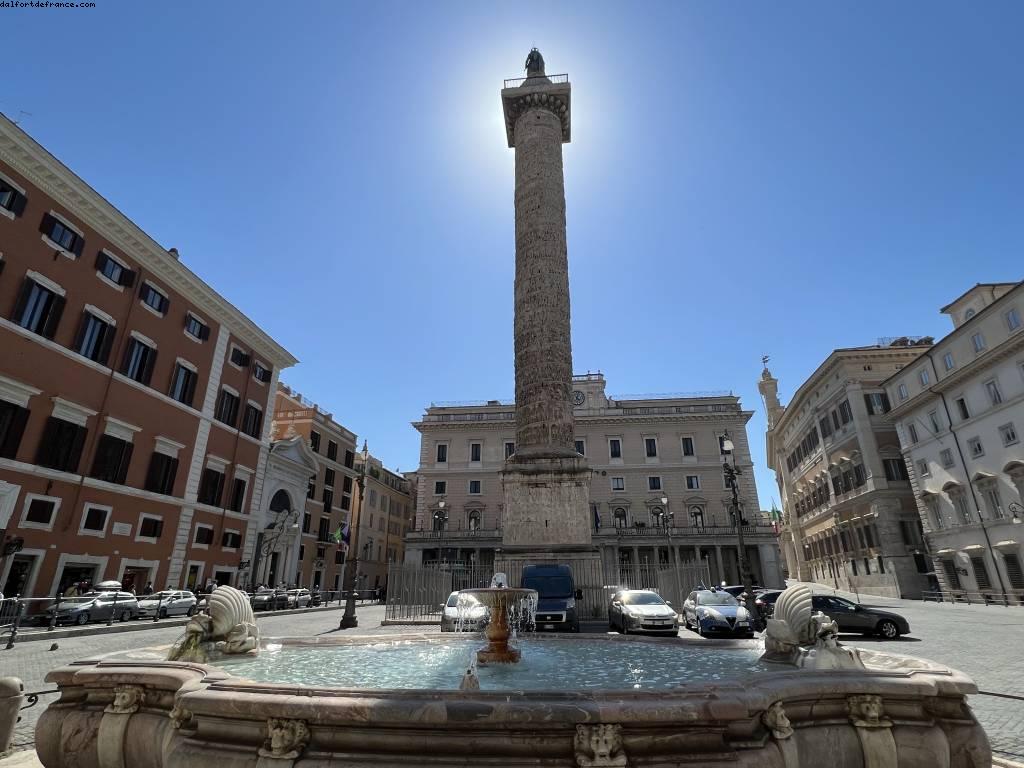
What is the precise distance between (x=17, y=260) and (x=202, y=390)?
9.25 meters

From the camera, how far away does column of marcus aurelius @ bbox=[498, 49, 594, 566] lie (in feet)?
59.9

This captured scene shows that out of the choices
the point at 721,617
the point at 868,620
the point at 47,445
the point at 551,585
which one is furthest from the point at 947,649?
the point at 47,445

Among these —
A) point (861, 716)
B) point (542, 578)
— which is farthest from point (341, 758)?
point (542, 578)

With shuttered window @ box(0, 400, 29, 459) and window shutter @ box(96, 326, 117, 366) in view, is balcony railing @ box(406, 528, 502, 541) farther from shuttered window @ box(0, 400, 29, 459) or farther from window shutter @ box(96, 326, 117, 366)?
shuttered window @ box(0, 400, 29, 459)

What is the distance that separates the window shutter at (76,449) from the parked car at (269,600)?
9069 mm

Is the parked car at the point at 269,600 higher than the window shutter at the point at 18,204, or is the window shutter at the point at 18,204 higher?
the window shutter at the point at 18,204

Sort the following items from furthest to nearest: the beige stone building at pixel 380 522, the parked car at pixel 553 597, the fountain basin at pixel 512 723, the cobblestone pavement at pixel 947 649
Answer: the beige stone building at pixel 380 522 < the parked car at pixel 553 597 < the cobblestone pavement at pixel 947 649 < the fountain basin at pixel 512 723

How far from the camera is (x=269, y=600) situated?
24.6 m

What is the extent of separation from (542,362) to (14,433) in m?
17.2

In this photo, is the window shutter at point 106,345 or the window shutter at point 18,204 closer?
the window shutter at point 18,204

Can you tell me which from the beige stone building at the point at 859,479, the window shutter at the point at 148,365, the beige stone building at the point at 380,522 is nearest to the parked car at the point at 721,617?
the beige stone building at the point at 859,479

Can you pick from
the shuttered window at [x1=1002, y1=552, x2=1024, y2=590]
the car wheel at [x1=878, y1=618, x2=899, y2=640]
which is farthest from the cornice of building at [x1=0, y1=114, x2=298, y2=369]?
the shuttered window at [x1=1002, y1=552, x2=1024, y2=590]

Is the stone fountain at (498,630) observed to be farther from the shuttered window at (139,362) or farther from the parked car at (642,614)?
the shuttered window at (139,362)

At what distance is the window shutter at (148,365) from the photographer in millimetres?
22484
